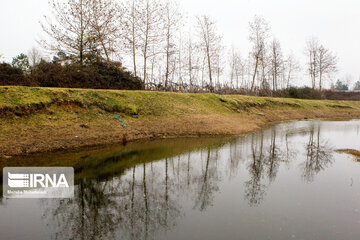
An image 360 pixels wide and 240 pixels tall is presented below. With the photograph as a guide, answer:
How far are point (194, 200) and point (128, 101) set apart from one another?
996cm

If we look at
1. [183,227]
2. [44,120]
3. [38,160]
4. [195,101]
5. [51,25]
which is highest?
[51,25]

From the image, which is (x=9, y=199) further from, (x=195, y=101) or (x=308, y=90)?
(x=308, y=90)

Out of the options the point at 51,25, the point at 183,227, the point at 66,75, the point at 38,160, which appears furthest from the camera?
the point at 51,25

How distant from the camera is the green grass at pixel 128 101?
378 inches

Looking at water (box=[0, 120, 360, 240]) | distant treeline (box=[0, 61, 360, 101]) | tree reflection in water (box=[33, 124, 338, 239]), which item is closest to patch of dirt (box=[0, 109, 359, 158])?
water (box=[0, 120, 360, 240])

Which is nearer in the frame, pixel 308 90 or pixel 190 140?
pixel 190 140

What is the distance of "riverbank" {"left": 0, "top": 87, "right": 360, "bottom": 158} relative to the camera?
27.0 feet

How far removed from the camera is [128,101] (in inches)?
528

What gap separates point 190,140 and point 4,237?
27.7 ft

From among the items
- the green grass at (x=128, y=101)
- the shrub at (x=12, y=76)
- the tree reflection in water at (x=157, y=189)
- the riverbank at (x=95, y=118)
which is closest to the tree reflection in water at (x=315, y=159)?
the tree reflection in water at (x=157, y=189)

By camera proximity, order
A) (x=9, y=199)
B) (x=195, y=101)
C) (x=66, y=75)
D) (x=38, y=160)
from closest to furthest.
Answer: (x=9, y=199)
(x=38, y=160)
(x=66, y=75)
(x=195, y=101)

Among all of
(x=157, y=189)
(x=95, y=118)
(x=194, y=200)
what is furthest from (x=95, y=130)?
(x=194, y=200)

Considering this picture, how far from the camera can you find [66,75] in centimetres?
1398

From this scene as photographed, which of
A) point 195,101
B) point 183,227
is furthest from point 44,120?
point 195,101
